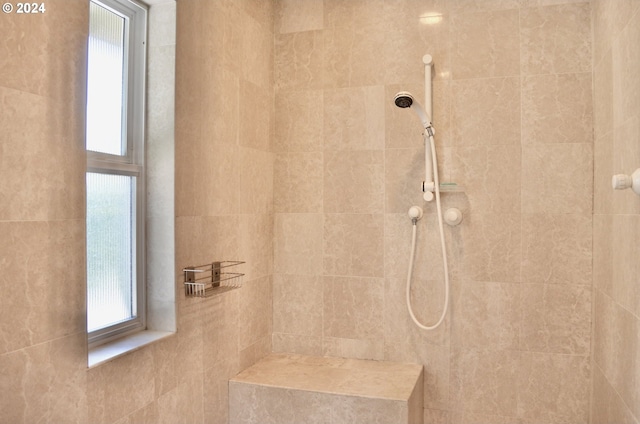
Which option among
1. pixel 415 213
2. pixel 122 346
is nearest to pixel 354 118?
pixel 415 213

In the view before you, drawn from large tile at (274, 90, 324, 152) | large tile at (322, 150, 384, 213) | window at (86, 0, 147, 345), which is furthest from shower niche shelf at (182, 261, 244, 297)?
large tile at (274, 90, 324, 152)

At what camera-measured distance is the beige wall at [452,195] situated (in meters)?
2.36

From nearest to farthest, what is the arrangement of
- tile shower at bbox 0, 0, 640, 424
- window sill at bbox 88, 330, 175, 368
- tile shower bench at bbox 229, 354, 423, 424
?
window sill at bbox 88, 330, 175, 368
tile shower at bbox 0, 0, 640, 424
tile shower bench at bbox 229, 354, 423, 424

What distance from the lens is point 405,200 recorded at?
8.42 feet

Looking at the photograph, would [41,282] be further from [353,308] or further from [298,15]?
[298,15]

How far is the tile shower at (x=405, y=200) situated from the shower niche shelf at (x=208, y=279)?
2.0 inches

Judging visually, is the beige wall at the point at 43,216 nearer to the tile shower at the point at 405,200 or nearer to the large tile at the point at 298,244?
the tile shower at the point at 405,200

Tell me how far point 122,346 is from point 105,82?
2.93 feet

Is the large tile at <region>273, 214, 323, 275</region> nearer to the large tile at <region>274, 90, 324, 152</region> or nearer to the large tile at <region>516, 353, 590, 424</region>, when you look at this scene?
the large tile at <region>274, 90, 324, 152</region>

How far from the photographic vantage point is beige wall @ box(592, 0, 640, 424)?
66.1 inches

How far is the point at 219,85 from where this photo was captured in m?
2.22

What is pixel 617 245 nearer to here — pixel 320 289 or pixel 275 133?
pixel 320 289

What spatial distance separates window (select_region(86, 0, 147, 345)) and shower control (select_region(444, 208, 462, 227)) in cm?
139

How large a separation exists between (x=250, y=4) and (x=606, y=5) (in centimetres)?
158
